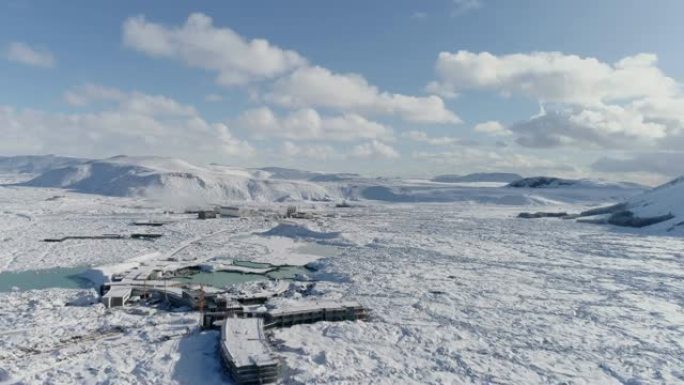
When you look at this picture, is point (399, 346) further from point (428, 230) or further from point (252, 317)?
point (428, 230)

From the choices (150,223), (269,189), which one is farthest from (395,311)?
(269,189)

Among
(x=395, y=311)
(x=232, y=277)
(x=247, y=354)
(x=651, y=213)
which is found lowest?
(x=232, y=277)

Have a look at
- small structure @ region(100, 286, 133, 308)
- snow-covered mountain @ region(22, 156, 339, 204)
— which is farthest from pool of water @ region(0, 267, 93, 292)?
snow-covered mountain @ region(22, 156, 339, 204)

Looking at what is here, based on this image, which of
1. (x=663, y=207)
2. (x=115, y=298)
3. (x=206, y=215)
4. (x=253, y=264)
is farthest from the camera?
(x=206, y=215)

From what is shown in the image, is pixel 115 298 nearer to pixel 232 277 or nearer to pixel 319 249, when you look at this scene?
pixel 232 277

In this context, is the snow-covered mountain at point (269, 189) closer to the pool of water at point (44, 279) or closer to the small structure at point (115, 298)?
the pool of water at point (44, 279)

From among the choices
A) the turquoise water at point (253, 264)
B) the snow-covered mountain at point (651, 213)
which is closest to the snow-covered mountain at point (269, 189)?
the snow-covered mountain at point (651, 213)
